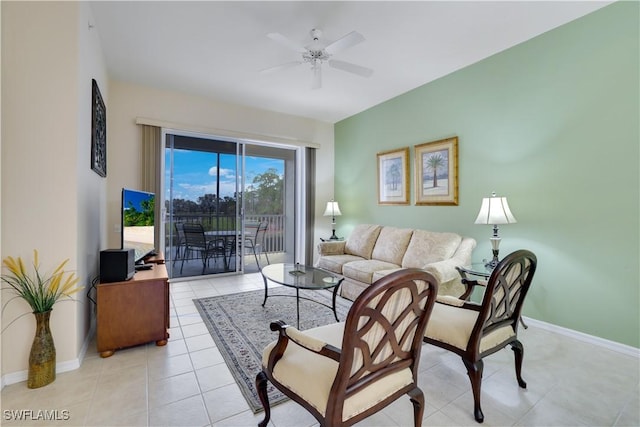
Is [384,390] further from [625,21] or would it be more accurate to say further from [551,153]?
[625,21]

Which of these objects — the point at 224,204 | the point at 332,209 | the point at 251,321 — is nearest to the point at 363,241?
the point at 332,209

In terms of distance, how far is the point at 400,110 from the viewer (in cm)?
432

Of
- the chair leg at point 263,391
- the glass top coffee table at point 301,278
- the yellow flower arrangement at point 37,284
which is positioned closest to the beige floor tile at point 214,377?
the chair leg at point 263,391

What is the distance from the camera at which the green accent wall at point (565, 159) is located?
7.71 ft

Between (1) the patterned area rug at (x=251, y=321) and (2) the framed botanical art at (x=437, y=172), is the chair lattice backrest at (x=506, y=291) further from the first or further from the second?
(2) the framed botanical art at (x=437, y=172)

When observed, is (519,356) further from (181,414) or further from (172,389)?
(172,389)

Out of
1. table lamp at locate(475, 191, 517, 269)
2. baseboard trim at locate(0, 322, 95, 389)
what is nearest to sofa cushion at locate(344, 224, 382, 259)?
table lamp at locate(475, 191, 517, 269)

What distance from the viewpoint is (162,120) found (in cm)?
Result: 413

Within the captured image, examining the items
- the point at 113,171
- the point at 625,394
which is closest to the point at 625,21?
the point at 625,394

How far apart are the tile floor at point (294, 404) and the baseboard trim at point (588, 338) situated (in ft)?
0.22

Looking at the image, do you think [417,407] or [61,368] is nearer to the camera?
[417,407]

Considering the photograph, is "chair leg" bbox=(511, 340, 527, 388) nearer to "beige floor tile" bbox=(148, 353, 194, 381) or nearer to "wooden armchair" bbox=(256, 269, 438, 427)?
"wooden armchair" bbox=(256, 269, 438, 427)

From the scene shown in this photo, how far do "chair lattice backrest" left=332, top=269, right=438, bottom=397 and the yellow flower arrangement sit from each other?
1969mm

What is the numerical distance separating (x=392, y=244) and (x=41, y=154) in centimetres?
355
